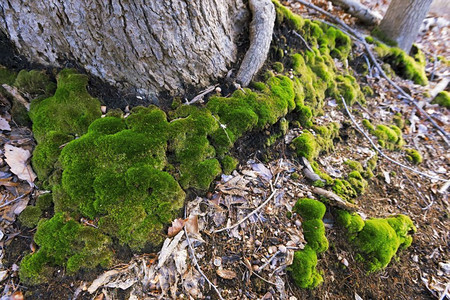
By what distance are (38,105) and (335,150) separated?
166 inches

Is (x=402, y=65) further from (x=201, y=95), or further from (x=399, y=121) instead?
(x=201, y=95)

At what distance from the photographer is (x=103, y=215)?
257 cm

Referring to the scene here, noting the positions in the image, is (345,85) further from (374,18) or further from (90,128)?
(90,128)

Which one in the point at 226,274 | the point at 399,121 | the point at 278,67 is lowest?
the point at 226,274

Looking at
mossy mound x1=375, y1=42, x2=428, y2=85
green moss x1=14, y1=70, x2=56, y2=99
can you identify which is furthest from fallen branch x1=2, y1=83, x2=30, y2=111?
mossy mound x1=375, y1=42, x2=428, y2=85


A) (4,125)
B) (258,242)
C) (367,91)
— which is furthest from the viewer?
(367,91)

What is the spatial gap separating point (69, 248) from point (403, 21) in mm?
8194

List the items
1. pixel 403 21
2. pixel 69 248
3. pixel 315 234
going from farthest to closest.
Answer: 1. pixel 403 21
2. pixel 315 234
3. pixel 69 248

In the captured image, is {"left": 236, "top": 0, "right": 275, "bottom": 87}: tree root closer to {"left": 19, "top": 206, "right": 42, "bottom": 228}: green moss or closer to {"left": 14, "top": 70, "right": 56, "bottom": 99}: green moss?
{"left": 14, "top": 70, "right": 56, "bottom": 99}: green moss

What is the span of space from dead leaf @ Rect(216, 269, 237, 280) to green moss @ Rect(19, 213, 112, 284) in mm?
1099

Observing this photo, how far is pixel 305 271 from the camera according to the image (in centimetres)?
267

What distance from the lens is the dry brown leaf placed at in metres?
2.62

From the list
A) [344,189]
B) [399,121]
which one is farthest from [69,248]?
[399,121]

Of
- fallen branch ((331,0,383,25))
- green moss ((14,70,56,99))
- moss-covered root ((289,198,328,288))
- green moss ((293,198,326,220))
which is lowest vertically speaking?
moss-covered root ((289,198,328,288))
